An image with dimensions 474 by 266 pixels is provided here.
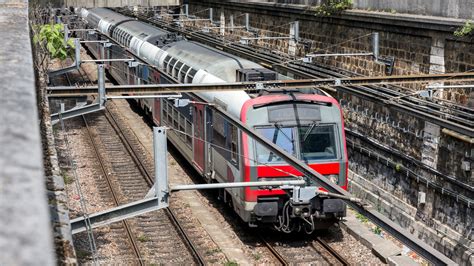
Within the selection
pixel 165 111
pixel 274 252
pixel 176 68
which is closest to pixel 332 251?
pixel 274 252

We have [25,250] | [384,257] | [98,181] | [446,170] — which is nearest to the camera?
[25,250]

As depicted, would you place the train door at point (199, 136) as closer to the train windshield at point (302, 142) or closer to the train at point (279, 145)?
the train at point (279, 145)

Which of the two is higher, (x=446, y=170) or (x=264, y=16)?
(x=264, y=16)

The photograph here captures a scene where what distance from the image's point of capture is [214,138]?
43.2ft

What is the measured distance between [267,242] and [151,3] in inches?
1036

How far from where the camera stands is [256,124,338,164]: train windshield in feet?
38.2

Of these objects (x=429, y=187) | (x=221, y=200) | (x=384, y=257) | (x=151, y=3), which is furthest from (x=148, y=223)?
(x=151, y=3)

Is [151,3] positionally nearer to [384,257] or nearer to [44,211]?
[384,257]

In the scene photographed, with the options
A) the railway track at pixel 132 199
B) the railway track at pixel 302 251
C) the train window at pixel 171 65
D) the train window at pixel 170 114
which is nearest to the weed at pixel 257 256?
the railway track at pixel 302 251

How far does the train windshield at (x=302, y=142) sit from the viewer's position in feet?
38.2

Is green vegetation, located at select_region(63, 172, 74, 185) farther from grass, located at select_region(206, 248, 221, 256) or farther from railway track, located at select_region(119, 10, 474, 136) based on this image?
railway track, located at select_region(119, 10, 474, 136)

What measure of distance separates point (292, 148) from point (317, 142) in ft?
1.57

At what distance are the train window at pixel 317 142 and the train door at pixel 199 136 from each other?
263cm

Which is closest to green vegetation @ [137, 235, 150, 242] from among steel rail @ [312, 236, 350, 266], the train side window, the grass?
the grass
